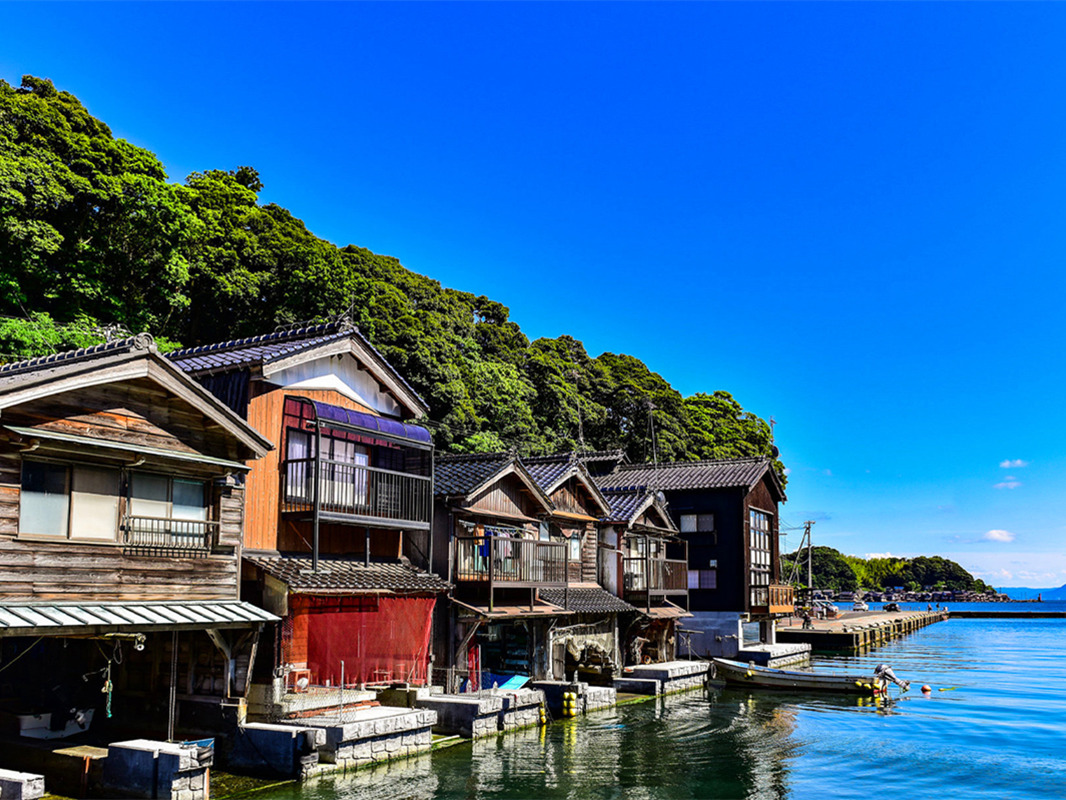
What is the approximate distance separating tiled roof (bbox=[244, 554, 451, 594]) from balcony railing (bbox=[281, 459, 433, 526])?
1555 mm

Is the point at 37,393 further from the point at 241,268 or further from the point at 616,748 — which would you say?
the point at 241,268

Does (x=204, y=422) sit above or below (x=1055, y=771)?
above

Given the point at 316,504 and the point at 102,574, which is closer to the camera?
the point at 102,574

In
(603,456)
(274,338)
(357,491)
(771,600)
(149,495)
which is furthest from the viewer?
(771,600)

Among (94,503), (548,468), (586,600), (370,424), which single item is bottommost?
(586,600)

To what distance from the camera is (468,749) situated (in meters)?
24.7

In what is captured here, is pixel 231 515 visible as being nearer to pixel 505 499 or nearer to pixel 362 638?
pixel 362 638

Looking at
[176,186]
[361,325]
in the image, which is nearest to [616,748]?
[361,325]

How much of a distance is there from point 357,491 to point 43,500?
10404mm

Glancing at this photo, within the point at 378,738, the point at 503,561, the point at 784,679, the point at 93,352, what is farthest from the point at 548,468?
the point at 93,352

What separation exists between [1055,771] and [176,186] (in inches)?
1919

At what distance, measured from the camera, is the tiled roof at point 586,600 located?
35.6 meters

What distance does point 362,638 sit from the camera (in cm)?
2538

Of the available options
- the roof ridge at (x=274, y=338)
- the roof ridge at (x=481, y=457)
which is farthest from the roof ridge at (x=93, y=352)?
the roof ridge at (x=481, y=457)
